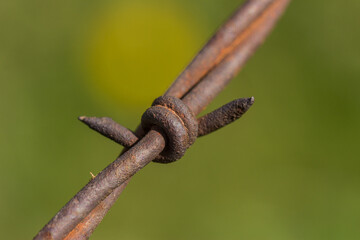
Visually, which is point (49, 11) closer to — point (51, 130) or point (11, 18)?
point (11, 18)

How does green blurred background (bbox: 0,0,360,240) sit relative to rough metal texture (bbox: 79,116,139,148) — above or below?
above

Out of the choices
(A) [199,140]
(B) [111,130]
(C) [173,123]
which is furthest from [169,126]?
(A) [199,140]

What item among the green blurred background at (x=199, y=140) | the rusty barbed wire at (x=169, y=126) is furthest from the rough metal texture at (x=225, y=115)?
the green blurred background at (x=199, y=140)

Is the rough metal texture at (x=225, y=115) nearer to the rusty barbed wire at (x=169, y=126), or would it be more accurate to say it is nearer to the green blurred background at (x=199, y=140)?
the rusty barbed wire at (x=169, y=126)

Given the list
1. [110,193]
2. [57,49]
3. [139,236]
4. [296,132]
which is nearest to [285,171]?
[296,132]

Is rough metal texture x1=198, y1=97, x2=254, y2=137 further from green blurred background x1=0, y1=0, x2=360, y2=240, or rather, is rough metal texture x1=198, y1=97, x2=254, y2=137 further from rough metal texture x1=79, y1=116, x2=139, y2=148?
green blurred background x1=0, y1=0, x2=360, y2=240

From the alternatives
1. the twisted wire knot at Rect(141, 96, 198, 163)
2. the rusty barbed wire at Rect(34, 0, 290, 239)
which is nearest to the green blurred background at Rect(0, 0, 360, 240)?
the rusty barbed wire at Rect(34, 0, 290, 239)
